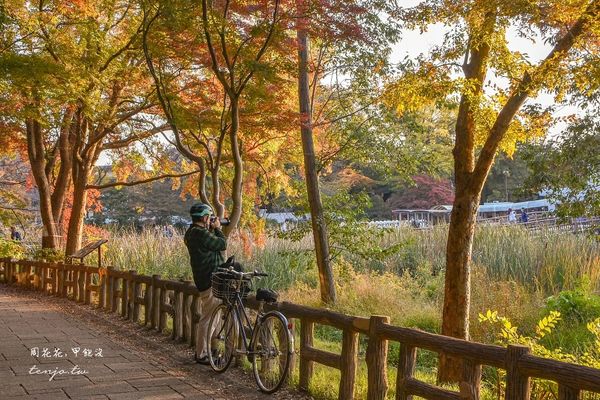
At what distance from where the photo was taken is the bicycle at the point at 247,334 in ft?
19.7

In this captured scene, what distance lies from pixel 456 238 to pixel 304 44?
5.26 metres

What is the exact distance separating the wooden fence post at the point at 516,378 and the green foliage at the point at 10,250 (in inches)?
683

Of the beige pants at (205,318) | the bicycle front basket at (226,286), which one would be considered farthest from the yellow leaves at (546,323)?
the beige pants at (205,318)

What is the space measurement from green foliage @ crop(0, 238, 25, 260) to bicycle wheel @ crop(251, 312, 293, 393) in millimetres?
14531

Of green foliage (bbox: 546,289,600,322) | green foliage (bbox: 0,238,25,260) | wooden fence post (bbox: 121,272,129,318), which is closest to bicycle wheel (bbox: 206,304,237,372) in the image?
wooden fence post (bbox: 121,272,129,318)

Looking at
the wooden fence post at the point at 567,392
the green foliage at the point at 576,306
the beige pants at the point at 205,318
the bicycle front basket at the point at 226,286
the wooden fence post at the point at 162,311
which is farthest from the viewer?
the green foliage at the point at 576,306

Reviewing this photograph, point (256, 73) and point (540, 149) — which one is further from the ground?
point (256, 73)

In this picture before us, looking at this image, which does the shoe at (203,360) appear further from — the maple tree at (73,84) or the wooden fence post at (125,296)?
the maple tree at (73,84)

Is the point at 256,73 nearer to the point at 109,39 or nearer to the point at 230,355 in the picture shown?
the point at 230,355

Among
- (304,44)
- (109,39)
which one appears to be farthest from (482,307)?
(109,39)

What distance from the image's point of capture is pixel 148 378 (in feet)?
21.3

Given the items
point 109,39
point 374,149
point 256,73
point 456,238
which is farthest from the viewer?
point 109,39

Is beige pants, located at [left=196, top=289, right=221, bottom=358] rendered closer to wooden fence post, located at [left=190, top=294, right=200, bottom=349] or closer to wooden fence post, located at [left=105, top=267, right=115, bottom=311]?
wooden fence post, located at [left=190, top=294, right=200, bottom=349]

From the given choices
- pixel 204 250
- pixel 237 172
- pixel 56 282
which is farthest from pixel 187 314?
pixel 56 282
